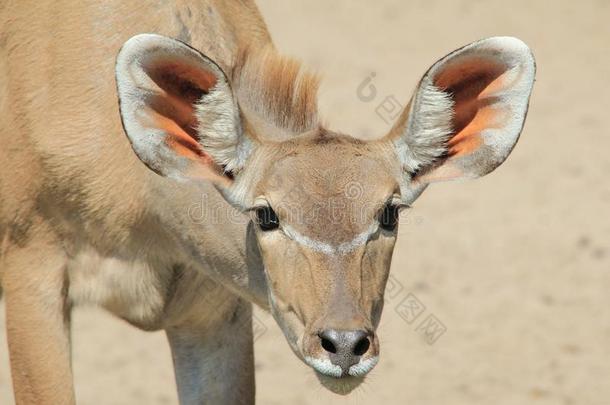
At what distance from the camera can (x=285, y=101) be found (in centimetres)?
664

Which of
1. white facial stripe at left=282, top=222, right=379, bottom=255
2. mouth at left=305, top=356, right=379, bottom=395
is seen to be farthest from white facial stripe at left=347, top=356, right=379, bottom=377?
white facial stripe at left=282, top=222, right=379, bottom=255

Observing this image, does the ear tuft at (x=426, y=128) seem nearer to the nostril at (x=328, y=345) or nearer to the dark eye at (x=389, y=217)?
the dark eye at (x=389, y=217)

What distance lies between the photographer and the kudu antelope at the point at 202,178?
19.4ft

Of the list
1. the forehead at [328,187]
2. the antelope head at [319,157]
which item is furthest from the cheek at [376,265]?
the forehead at [328,187]

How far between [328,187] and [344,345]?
26.9 inches

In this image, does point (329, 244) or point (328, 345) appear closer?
point (328, 345)

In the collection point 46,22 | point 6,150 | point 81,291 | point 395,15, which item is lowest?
point 395,15

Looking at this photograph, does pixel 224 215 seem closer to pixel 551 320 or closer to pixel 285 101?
pixel 285 101

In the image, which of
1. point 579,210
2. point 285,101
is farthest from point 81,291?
point 579,210

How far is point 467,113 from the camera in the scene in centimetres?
649

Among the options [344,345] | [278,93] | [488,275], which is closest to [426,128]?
[278,93]

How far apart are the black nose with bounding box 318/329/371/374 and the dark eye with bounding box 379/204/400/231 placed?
0.56 metres

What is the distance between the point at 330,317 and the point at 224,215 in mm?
1204

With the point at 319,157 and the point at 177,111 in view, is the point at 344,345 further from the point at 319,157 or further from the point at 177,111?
the point at 177,111
